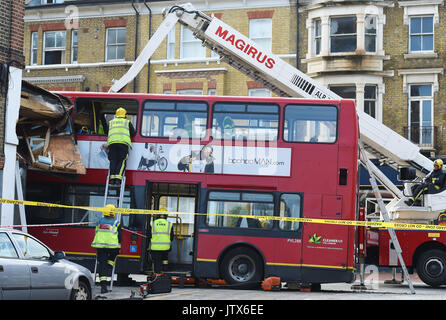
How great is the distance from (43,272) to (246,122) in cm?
723

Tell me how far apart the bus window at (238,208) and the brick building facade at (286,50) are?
14079 millimetres

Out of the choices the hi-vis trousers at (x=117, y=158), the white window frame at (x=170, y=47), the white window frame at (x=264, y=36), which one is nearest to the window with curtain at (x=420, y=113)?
the white window frame at (x=264, y=36)

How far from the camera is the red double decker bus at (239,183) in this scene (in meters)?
17.1

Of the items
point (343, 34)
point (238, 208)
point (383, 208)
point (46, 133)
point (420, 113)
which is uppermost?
point (343, 34)

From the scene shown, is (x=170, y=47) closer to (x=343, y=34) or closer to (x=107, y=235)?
(x=343, y=34)

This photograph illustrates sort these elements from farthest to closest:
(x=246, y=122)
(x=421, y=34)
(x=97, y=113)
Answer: (x=421, y=34), (x=97, y=113), (x=246, y=122)

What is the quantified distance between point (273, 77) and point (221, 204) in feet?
13.6

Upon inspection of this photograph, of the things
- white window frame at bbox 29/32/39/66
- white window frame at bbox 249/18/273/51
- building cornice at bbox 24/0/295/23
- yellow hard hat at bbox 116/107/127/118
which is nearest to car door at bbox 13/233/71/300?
yellow hard hat at bbox 116/107/127/118

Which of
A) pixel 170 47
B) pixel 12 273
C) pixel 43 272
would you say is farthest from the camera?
pixel 170 47

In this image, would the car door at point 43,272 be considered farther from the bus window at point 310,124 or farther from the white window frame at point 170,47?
the white window frame at point 170,47

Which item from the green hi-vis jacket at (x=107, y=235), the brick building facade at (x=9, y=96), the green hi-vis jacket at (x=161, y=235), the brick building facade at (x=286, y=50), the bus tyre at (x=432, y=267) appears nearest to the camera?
the green hi-vis jacket at (x=107, y=235)

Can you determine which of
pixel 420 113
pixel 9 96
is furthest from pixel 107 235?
pixel 420 113

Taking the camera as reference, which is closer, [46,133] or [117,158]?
[117,158]

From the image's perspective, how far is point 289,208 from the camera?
56.9 ft
